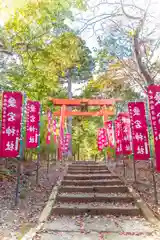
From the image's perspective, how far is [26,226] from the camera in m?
4.51

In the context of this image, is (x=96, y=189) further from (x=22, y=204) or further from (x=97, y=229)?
(x=97, y=229)

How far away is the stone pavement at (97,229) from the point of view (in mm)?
4094

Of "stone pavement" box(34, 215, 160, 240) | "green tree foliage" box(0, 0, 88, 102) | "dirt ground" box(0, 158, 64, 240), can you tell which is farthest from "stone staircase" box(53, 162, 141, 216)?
"green tree foliage" box(0, 0, 88, 102)

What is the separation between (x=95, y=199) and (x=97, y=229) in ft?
5.80

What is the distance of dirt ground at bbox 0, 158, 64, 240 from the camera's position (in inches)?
171

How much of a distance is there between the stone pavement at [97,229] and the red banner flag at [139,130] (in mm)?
2129

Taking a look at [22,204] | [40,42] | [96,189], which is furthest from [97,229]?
[40,42]

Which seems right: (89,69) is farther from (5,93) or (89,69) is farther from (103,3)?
(5,93)

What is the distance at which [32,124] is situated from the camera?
25.9 ft

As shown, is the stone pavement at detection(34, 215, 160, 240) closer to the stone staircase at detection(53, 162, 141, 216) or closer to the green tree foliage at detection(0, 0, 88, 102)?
the stone staircase at detection(53, 162, 141, 216)

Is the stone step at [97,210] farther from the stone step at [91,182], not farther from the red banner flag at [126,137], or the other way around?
the red banner flag at [126,137]

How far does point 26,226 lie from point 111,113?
1240 centimetres

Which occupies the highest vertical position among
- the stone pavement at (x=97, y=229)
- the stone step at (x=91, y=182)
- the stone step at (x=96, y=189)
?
the stone step at (x=91, y=182)

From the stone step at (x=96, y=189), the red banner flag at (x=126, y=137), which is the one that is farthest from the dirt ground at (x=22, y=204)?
the red banner flag at (x=126, y=137)
